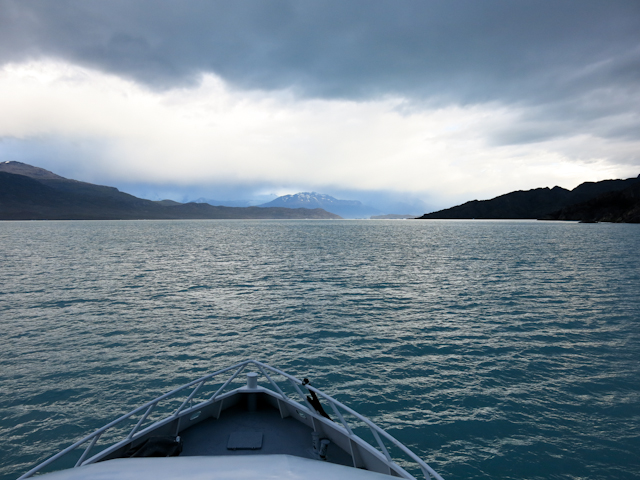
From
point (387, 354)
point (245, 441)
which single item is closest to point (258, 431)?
point (245, 441)

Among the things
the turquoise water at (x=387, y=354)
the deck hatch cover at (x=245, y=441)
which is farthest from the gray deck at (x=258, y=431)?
the turquoise water at (x=387, y=354)

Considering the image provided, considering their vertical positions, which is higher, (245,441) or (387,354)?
(245,441)

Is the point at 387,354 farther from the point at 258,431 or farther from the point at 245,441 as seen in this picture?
the point at 245,441

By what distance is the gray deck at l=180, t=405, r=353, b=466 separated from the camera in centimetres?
934

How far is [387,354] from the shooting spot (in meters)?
20.3

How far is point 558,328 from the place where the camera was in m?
24.9

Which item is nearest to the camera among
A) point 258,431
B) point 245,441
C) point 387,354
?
point 245,441

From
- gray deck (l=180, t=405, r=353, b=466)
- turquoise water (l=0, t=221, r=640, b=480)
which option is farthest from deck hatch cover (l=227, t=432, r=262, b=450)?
turquoise water (l=0, t=221, r=640, b=480)

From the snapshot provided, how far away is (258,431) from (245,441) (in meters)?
0.77

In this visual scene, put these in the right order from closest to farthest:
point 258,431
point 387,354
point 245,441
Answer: point 245,441, point 258,431, point 387,354

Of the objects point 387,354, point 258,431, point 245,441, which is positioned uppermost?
point 245,441

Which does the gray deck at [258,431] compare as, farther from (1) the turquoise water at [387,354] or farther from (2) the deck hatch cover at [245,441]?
(1) the turquoise water at [387,354]

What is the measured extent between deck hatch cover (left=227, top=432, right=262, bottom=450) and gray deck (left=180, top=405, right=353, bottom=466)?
0.09 m

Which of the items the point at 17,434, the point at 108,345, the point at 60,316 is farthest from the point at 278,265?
the point at 17,434
